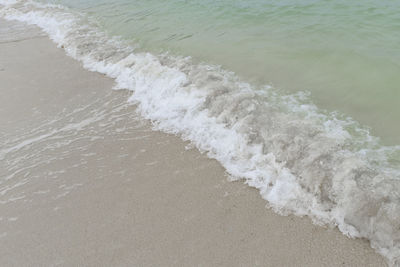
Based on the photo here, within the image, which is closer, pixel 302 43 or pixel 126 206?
pixel 126 206

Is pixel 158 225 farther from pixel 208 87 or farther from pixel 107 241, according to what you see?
pixel 208 87

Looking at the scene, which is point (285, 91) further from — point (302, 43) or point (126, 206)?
point (126, 206)

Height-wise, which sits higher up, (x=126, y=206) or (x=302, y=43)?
Result: (x=302, y=43)

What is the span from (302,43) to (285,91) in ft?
7.43

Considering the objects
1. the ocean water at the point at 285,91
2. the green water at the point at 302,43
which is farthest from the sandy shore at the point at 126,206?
the green water at the point at 302,43

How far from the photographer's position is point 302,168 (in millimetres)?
4027

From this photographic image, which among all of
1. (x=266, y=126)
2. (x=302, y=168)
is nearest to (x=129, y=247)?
(x=302, y=168)

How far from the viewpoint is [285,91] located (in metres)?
5.78

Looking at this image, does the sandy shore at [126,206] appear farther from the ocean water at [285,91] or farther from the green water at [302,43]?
the green water at [302,43]

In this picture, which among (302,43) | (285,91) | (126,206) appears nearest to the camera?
(126,206)

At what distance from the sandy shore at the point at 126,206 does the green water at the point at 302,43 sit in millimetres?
2336

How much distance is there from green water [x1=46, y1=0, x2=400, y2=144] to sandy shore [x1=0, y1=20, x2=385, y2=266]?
7.66 ft

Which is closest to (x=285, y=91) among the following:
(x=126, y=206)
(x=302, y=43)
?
(x=302, y=43)

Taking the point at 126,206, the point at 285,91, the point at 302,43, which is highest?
the point at 302,43
